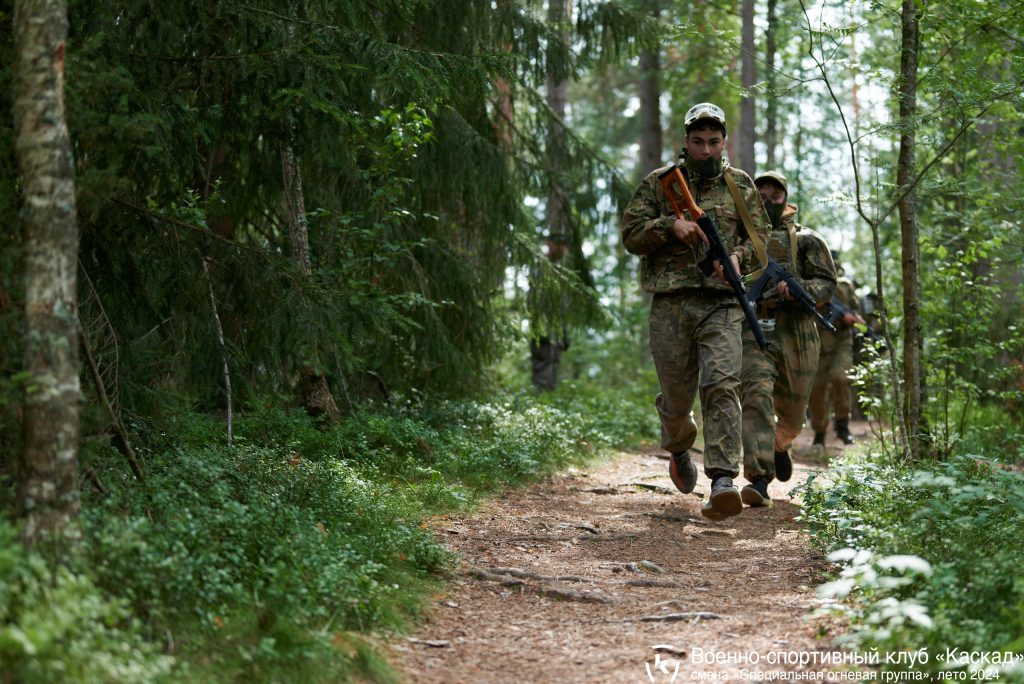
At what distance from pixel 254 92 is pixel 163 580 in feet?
9.41

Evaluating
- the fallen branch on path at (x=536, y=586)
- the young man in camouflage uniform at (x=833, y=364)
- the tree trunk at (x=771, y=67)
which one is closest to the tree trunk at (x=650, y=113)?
the tree trunk at (x=771, y=67)

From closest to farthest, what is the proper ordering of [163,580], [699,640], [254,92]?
[163,580], [699,640], [254,92]

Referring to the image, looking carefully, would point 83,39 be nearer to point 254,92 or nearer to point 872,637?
point 254,92

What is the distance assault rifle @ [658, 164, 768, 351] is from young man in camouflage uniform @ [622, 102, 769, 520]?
0.06 m

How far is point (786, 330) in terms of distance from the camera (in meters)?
8.70

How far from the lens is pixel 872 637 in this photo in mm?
3594

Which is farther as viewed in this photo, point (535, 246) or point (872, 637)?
point (535, 246)

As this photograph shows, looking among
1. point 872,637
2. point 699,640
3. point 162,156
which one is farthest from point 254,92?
point 872,637

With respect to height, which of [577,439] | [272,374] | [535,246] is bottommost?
[577,439]

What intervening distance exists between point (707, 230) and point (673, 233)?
237 millimetres

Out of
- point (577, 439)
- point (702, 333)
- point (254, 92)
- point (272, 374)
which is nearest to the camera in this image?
point (254, 92)

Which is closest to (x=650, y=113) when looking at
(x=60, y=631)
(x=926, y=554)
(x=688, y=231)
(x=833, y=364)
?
(x=833, y=364)

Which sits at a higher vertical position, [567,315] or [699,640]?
[567,315]

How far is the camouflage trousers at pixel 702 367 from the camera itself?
6.83 metres
